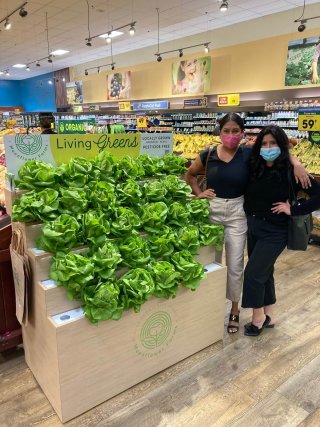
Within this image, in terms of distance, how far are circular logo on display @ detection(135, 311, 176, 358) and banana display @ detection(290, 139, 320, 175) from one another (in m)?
3.59

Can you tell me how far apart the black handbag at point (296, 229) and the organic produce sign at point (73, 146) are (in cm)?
107

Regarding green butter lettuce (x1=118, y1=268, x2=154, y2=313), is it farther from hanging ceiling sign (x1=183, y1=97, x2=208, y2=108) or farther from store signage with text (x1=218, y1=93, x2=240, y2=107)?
hanging ceiling sign (x1=183, y1=97, x2=208, y2=108)

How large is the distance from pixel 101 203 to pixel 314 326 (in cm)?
211

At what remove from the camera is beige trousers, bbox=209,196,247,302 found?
8.19 feet

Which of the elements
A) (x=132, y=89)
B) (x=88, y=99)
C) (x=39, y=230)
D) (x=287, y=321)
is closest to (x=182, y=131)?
(x=132, y=89)

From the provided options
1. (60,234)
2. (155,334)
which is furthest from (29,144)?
(155,334)

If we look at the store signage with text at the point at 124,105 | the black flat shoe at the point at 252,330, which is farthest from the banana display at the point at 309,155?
the store signage with text at the point at 124,105

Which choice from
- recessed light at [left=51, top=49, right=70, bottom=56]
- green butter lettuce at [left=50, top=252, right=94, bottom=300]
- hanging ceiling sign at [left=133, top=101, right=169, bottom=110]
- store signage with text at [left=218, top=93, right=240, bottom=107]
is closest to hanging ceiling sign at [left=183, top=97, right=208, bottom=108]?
store signage with text at [left=218, top=93, right=240, bottom=107]

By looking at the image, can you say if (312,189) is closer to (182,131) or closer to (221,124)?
(221,124)

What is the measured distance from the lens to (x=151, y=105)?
43.5ft

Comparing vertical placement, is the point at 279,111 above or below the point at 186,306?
above

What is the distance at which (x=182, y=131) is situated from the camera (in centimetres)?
1242

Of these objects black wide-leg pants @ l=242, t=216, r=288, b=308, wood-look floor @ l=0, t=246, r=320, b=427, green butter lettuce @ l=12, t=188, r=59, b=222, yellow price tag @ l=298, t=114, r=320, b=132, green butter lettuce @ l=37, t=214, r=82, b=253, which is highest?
yellow price tag @ l=298, t=114, r=320, b=132

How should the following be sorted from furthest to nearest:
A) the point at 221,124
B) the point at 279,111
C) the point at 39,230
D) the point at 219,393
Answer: the point at 279,111 → the point at 221,124 → the point at 219,393 → the point at 39,230
